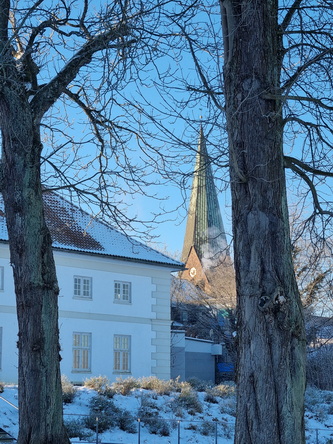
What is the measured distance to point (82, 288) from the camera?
31.9m

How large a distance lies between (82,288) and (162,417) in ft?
39.7

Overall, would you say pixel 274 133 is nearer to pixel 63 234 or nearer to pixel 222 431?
pixel 222 431

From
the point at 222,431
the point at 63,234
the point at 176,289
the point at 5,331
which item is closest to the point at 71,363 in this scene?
→ the point at 5,331

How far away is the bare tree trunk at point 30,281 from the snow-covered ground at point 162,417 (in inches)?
267

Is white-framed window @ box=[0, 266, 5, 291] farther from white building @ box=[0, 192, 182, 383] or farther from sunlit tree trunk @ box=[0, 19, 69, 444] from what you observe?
sunlit tree trunk @ box=[0, 19, 69, 444]

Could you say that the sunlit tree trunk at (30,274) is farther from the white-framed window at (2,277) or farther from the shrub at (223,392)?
the white-framed window at (2,277)

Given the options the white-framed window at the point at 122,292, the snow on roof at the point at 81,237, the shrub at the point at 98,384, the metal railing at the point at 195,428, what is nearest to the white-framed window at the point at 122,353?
the white-framed window at the point at 122,292

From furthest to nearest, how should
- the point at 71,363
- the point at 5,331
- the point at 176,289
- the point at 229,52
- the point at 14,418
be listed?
the point at 176,289
the point at 71,363
the point at 5,331
the point at 14,418
the point at 229,52

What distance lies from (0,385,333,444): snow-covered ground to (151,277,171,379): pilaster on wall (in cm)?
896

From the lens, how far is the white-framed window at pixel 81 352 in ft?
102

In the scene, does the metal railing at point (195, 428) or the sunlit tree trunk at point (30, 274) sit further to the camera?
the metal railing at point (195, 428)

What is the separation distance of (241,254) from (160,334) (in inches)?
1081

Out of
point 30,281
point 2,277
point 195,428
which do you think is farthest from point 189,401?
point 30,281

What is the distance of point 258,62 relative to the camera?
24.7 ft
